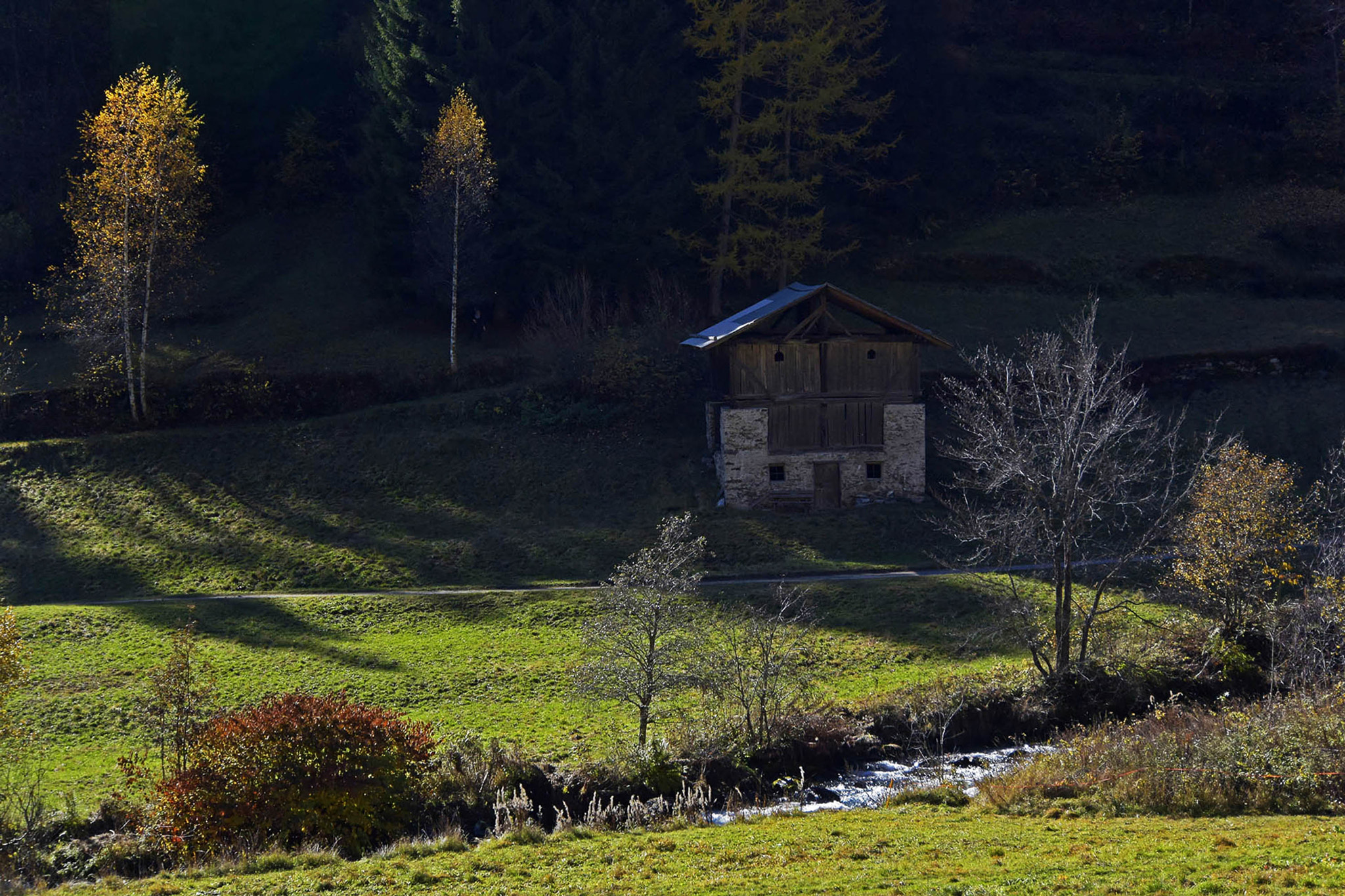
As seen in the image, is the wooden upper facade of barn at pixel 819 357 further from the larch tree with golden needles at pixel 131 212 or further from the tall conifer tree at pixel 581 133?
the larch tree with golden needles at pixel 131 212

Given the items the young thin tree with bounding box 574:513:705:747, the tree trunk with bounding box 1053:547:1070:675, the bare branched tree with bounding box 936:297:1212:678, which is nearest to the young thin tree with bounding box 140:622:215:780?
the young thin tree with bounding box 574:513:705:747

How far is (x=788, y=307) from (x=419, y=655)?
16558 mm

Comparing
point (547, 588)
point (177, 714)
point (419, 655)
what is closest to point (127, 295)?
point (547, 588)

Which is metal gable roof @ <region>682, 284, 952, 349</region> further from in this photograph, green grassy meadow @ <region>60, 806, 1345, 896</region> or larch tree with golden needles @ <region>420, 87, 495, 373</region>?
green grassy meadow @ <region>60, 806, 1345, 896</region>

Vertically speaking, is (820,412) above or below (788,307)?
below

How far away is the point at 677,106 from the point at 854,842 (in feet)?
127

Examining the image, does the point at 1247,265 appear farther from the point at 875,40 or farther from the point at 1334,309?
the point at 875,40

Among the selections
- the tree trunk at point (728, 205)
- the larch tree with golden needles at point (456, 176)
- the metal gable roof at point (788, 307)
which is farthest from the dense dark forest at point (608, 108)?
the metal gable roof at point (788, 307)

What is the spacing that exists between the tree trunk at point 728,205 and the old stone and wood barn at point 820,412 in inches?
396

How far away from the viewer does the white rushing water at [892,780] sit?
20.8 meters

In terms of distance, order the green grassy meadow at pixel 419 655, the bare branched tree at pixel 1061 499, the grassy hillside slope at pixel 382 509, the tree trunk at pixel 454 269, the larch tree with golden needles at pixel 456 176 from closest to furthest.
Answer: the bare branched tree at pixel 1061 499 < the green grassy meadow at pixel 419 655 < the grassy hillside slope at pixel 382 509 < the larch tree with golden needles at pixel 456 176 < the tree trunk at pixel 454 269

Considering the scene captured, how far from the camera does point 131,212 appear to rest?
42969 mm

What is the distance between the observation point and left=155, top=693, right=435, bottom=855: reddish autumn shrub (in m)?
18.7

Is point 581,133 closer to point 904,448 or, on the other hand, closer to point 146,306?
point 146,306
